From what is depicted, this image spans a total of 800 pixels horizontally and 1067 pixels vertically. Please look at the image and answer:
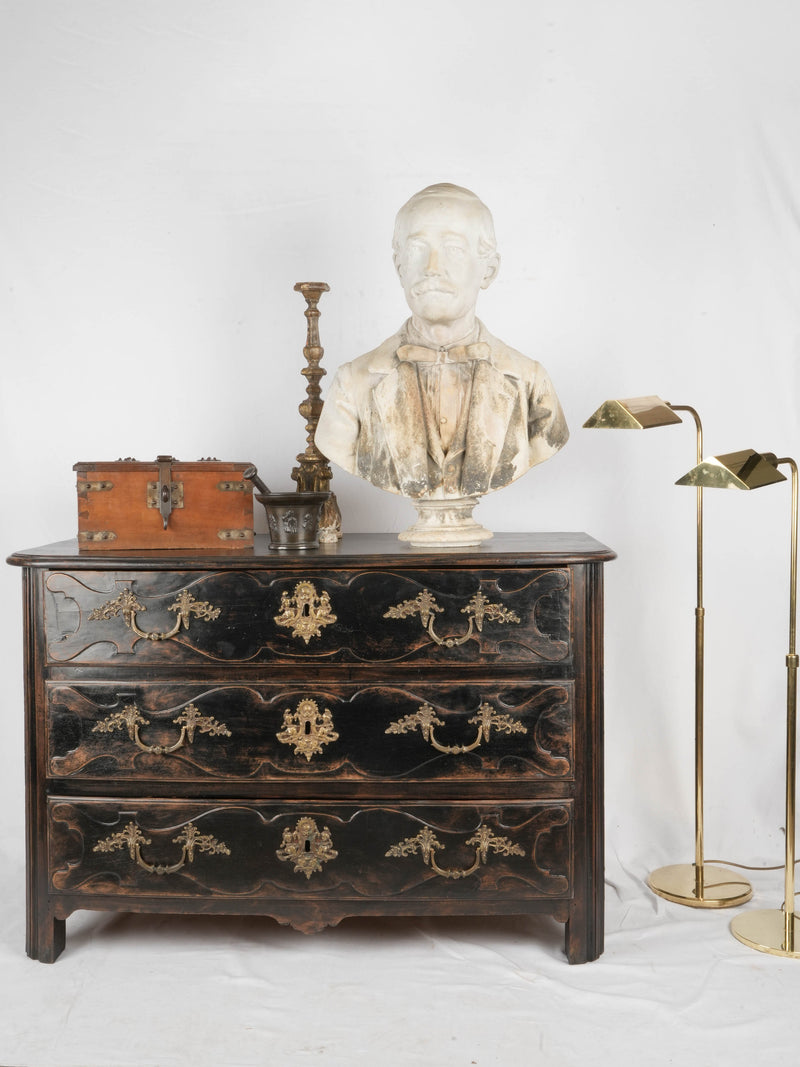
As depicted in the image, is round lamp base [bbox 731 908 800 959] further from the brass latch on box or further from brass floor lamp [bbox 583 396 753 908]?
the brass latch on box

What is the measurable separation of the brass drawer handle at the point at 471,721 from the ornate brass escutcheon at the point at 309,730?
19 cm

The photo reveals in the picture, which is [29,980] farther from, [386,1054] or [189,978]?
[386,1054]

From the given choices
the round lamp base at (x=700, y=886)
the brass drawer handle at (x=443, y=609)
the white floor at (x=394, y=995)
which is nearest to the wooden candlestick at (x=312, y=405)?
the brass drawer handle at (x=443, y=609)

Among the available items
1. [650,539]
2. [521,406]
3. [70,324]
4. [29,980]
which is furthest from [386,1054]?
[70,324]

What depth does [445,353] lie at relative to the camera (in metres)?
3.35

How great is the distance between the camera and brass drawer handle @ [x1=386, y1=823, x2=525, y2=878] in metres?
3.17

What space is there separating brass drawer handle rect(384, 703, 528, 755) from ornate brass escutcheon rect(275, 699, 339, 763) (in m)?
0.19

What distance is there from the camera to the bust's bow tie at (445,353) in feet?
10.9

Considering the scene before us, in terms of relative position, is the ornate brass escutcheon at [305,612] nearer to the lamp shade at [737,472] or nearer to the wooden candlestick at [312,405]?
the wooden candlestick at [312,405]

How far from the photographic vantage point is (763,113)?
3.95m

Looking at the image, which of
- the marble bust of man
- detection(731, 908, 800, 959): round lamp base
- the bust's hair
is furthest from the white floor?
the bust's hair

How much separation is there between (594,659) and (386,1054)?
114 centimetres

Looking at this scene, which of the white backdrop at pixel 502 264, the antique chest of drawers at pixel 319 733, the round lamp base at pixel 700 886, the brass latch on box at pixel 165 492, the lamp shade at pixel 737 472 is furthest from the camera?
the white backdrop at pixel 502 264

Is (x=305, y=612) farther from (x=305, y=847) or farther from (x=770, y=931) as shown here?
(x=770, y=931)
